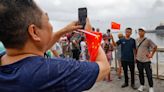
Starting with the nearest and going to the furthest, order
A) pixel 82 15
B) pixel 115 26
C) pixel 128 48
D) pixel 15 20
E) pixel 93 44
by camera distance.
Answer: pixel 15 20, pixel 93 44, pixel 82 15, pixel 128 48, pixel 115 26

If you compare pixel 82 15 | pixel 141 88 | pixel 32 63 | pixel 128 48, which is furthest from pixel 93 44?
pixel 128 48

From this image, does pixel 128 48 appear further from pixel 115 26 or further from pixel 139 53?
pixel 115 26

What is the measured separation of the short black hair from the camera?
1.06 metres

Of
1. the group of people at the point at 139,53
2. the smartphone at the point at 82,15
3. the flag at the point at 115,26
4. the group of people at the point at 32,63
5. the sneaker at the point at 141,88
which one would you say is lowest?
the sneaker at the point at 141,88

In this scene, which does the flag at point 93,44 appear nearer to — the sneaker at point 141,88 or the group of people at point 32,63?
the group of people at point 32,63

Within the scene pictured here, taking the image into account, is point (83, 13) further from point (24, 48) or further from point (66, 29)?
point (24, 48)

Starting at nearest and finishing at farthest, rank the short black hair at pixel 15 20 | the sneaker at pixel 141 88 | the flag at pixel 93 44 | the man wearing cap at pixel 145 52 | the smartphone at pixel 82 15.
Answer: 1. the short black hair at pixel 15 20
2. the flag at pixel 93 44
3. the smartphone at pixel 82 15
4. the man wearing cap at pixel 145 52
5. the sneaker at pixel 141 88

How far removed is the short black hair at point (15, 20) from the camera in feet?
3.49

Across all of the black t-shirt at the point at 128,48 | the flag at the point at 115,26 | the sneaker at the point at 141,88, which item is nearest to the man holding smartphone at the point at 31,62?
the sneaker at the point at 141,88

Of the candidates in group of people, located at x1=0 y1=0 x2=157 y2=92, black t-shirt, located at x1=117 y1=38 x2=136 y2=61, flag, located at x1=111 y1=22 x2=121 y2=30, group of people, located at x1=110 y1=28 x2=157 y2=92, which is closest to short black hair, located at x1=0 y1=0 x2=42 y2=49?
group of people, located at x1=0 y1=0 x2=157 y2=92

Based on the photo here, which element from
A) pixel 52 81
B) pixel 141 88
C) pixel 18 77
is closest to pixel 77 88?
pixel 52 81

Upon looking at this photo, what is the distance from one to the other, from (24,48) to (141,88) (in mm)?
6020

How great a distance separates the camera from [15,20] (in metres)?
1.06

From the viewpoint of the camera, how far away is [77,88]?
1.15 metres
